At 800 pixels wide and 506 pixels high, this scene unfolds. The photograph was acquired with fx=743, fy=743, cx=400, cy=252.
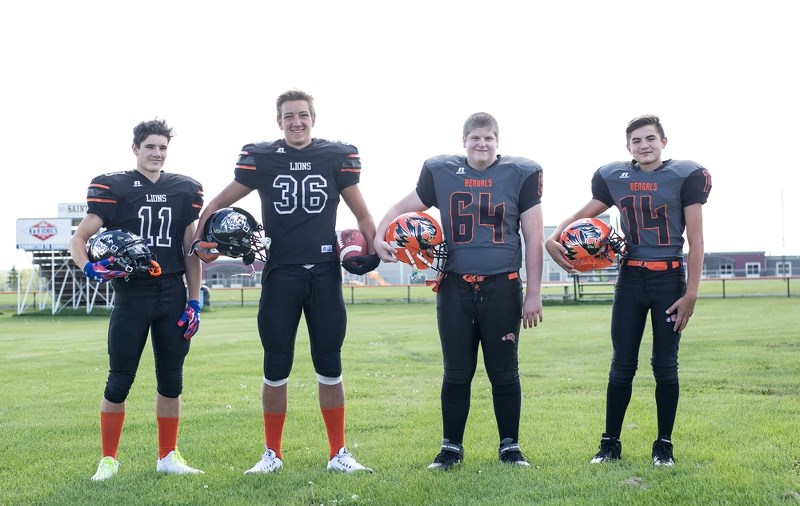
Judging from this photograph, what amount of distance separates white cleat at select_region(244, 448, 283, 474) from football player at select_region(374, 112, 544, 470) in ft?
3.56

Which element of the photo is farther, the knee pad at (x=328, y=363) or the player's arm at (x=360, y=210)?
the player's arm at (x=360, y=210)

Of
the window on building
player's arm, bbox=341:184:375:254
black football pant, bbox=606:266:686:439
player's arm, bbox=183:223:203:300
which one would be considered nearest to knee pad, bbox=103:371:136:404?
player's arm, bbox=183:223:203:300

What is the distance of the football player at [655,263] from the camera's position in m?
5.12

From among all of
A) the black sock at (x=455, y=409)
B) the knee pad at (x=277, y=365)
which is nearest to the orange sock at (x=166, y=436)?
the knee pad at (x=277, y=365)

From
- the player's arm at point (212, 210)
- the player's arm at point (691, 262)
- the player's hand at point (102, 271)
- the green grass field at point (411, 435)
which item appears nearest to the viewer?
the green grass field at point (411, 435)

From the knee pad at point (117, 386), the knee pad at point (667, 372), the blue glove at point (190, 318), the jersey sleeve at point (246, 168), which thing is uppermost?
the jersey sleeve at point (246, 168)

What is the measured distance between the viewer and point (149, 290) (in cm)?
519

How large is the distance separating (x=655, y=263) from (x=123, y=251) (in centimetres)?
360

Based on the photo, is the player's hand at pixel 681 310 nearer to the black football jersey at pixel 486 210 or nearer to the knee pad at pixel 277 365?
the black football jersey at pixel 486 210

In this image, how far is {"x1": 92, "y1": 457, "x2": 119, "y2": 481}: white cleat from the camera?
5076 mm

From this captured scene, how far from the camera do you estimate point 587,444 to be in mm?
5766

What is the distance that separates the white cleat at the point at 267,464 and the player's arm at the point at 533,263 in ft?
6.49

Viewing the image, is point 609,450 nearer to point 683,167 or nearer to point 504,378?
point 504,378

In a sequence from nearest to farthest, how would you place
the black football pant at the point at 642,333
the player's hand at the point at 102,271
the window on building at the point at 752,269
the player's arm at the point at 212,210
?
the player's hand at the point at 102,271, the black football pant at the point at 642,333, the player's arm at the point at 212,210, the window on building at the point at 752,269
